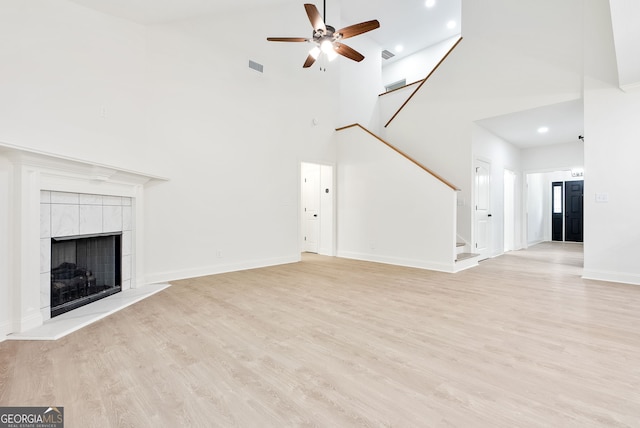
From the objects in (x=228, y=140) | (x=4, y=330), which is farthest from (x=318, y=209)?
(x=4, y=330)

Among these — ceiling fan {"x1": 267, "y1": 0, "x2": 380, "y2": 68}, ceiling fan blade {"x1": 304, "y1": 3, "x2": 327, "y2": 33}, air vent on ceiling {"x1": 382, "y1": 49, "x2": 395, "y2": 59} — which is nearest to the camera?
ceiling fan blade {"x1": 304, "y1": 3, "x2": 327, "y2": 33}

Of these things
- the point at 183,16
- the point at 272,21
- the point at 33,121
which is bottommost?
the point at 33,121

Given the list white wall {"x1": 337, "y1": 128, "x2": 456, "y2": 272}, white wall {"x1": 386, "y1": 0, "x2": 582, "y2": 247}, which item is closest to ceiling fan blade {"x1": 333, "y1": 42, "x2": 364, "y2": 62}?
white wall {"x1": 337, "y1": 128, "x2": 456, "y2": 272}

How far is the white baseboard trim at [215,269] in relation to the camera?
3938mm

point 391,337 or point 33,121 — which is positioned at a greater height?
point 33,121

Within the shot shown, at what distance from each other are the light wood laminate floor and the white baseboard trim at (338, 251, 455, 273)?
1.30 m

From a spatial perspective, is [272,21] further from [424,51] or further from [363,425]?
[363,425]

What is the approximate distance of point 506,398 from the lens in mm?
1472

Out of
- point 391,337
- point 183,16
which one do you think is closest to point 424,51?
point 183,16

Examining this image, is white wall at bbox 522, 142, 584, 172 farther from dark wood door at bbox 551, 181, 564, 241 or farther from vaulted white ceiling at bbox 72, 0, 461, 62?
vaulted white ceiling at bbox 72, 0, 461, 62

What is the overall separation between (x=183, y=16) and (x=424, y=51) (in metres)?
7.14

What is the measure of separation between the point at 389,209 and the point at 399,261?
96cm

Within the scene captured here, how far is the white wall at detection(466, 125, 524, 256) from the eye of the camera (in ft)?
18.2

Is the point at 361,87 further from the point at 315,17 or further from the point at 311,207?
the point at 315,17
